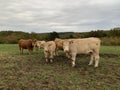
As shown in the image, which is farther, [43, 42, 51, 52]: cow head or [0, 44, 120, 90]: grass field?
[43, 42, 51, 52]: cow head

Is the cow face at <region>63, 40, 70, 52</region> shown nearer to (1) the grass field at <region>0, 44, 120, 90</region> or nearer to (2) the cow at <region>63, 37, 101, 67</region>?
(2) the cow at <region>63, 37, 101, 67</region>

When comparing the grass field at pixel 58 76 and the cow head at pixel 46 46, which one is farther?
the cow head at pixel 46 46

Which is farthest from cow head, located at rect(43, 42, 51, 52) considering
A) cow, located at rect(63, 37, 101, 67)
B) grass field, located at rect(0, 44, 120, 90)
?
cow, located at rect(63, 37, 101, 67)

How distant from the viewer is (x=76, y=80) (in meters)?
8.62

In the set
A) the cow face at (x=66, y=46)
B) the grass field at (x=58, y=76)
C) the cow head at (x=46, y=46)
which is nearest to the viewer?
the grass field at (x=58, y=76)

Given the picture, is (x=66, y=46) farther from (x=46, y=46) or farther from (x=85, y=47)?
(x=46, y=46)

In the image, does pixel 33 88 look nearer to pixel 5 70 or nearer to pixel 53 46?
pixel 5 70

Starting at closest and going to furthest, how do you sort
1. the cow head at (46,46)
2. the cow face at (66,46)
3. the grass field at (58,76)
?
1. the grass field at (58,76)
2. the cow face at (66,46)
3. the cow head at (46,46)

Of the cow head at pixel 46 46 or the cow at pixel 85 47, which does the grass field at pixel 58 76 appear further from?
the cow head at pixel 46 46

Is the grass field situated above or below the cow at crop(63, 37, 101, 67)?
below

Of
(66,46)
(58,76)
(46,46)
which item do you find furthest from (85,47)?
(58,76)

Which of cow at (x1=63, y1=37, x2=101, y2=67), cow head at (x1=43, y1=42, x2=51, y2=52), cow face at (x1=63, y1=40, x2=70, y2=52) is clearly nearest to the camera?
cow face at (x1=63, y1=40, x2=70, y2=52)

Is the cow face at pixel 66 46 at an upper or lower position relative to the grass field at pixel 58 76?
upper

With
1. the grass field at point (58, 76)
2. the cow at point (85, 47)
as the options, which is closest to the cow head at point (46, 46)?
the grass field at point (58, 76)
